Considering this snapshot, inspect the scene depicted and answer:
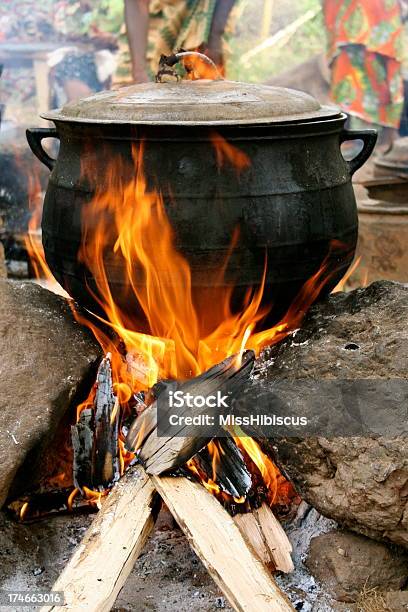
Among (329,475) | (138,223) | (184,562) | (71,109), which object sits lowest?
(184,562)

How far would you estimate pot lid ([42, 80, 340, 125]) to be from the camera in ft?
7.89

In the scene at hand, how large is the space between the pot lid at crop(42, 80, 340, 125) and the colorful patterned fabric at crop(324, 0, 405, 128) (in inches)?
240

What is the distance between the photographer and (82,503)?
263 centimetres

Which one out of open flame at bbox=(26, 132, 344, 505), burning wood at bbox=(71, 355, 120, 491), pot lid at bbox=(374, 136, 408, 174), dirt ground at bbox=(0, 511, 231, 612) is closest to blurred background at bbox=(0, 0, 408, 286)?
pot lid at bbox=(374, 136, 408, 174)

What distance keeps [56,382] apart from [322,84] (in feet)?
22.2

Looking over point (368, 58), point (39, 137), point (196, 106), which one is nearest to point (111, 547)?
point (196, 106)

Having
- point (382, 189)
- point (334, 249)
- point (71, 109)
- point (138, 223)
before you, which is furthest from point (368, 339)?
point (382, 189)

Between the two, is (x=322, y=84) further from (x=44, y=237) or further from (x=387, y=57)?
(x=44, y=237)

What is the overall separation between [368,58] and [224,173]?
6491 mm

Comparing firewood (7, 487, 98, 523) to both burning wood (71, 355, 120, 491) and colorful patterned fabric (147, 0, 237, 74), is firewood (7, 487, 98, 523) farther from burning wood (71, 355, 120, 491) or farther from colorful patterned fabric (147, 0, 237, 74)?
colorful patterned fabric (147, 0, 237, 74)

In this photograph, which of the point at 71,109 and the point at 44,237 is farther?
the point at 44,237

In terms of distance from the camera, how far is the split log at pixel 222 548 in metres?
1.96

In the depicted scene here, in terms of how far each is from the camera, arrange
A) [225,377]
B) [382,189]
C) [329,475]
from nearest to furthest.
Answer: [329,475] < [225,377] < [382,189]

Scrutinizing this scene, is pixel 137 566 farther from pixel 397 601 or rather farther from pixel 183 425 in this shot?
pixel 397 601
